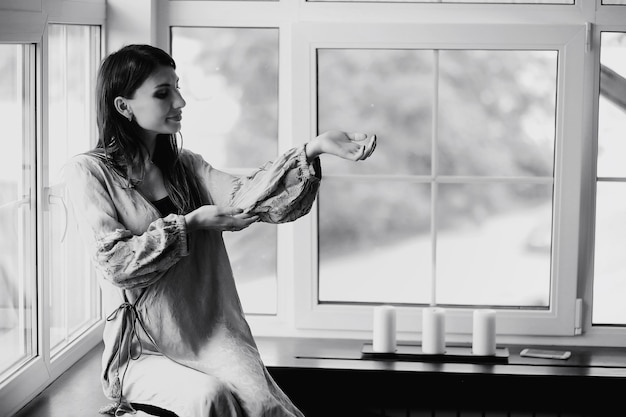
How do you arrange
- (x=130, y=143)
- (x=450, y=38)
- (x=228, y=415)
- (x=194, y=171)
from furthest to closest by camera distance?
(x=450, y=38) < (x=194, y=171) < (x=130, y=143) < (x=228, y=415)

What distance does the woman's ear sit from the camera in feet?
7.98

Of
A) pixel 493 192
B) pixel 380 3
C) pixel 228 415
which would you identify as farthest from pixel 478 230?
pixel 228 415

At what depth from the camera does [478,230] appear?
3.32 meters

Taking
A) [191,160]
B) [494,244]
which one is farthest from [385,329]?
[191,160]

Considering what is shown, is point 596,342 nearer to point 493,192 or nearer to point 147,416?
point 493,192

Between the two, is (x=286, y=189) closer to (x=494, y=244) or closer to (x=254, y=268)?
(x=254, y=268)

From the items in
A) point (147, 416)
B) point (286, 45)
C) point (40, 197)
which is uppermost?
point (286, 45)

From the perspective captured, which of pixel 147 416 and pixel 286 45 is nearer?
pixel 147 416

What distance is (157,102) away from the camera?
243 cm

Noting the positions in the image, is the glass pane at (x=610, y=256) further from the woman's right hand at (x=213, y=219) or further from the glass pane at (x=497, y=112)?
the woman's right hand at (x=213, y=219)

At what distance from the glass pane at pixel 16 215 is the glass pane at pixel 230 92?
0.84m

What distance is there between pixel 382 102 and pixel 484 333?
0.85m

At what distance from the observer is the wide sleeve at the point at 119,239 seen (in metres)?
2.23

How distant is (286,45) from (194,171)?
822 millimetres
